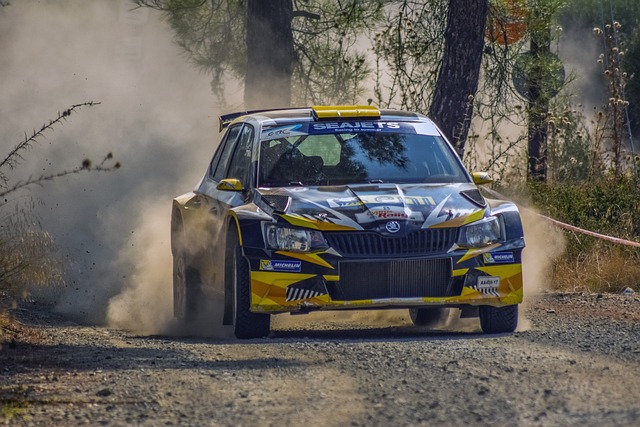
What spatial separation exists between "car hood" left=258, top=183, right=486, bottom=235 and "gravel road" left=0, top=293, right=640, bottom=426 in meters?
0.79

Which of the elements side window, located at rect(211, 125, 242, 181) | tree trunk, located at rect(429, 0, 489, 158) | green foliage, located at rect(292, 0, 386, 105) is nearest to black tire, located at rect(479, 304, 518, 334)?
side window, located at rect(211, 125, 242, 181)

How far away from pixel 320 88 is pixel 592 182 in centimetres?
535

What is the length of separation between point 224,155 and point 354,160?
1592mm

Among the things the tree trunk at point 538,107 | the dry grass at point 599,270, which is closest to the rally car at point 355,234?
the dry grass at point 599,270

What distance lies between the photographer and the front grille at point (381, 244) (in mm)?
9477

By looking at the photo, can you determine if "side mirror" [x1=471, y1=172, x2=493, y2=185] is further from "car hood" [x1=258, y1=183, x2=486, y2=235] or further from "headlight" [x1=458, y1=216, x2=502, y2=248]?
"headlight" [x1=458, y1=216, x2=502, y2=248]

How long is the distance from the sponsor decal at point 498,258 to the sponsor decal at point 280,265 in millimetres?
1286

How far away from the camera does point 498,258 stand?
32.0 feet

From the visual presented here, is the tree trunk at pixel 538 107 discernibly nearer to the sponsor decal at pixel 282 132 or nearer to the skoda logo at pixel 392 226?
Result: the sponsor decal at pixel 282 132

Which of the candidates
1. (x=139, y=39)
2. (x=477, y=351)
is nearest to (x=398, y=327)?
(x=477, y=351)

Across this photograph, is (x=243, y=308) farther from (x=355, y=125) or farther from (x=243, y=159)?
(x=355, y=125)

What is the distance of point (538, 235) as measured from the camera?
14398mm

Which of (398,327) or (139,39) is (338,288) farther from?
(139,39)

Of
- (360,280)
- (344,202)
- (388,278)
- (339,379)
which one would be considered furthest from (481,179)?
(339,379)
